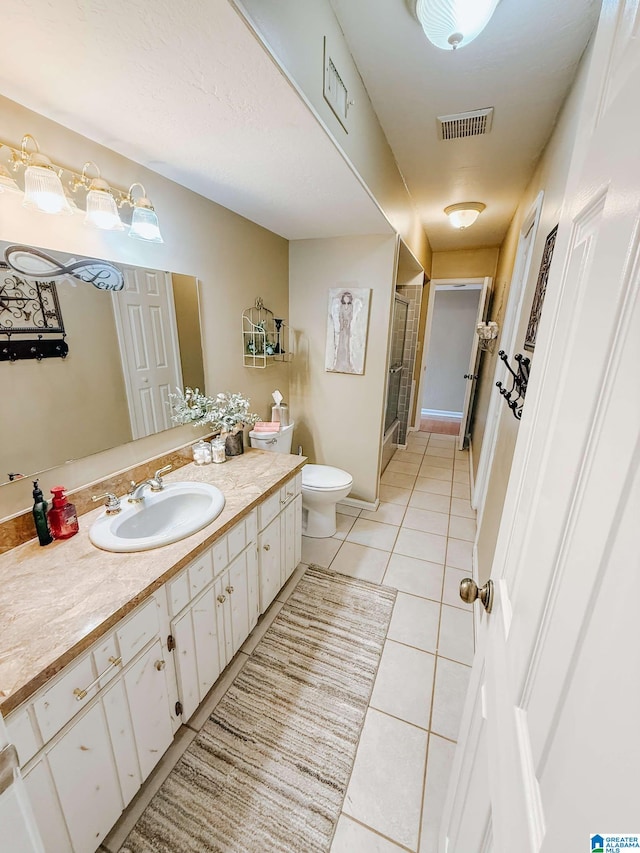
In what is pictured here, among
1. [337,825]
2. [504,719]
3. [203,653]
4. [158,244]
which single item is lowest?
[337,825]

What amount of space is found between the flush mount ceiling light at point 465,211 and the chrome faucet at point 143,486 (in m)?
2.93

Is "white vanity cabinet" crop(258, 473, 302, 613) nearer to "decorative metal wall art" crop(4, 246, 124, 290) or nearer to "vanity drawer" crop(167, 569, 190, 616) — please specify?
"vanity drawer" crop(167, 569, 190, 616)

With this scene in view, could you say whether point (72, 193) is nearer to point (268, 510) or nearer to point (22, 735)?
point (268, 510)

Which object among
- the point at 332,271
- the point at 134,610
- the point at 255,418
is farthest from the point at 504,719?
the point at 332,271

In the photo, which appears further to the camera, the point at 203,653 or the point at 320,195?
the point at 320,195

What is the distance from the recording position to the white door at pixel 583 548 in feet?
0.99

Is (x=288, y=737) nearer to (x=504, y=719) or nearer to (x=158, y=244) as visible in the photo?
(x=504, y=719)

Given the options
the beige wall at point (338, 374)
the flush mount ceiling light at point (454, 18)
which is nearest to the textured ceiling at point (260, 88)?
the flush mount ceiling light at point (454, 18)

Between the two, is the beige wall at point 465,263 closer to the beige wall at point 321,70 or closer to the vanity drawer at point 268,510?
Result: the beige wall at point 321,70

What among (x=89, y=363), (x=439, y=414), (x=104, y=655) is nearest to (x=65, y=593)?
(x=104, y=655)

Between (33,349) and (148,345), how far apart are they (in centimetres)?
47

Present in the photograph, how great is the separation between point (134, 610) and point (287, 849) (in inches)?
36.0

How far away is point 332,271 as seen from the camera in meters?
2.63

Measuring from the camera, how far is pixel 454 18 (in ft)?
3.49
